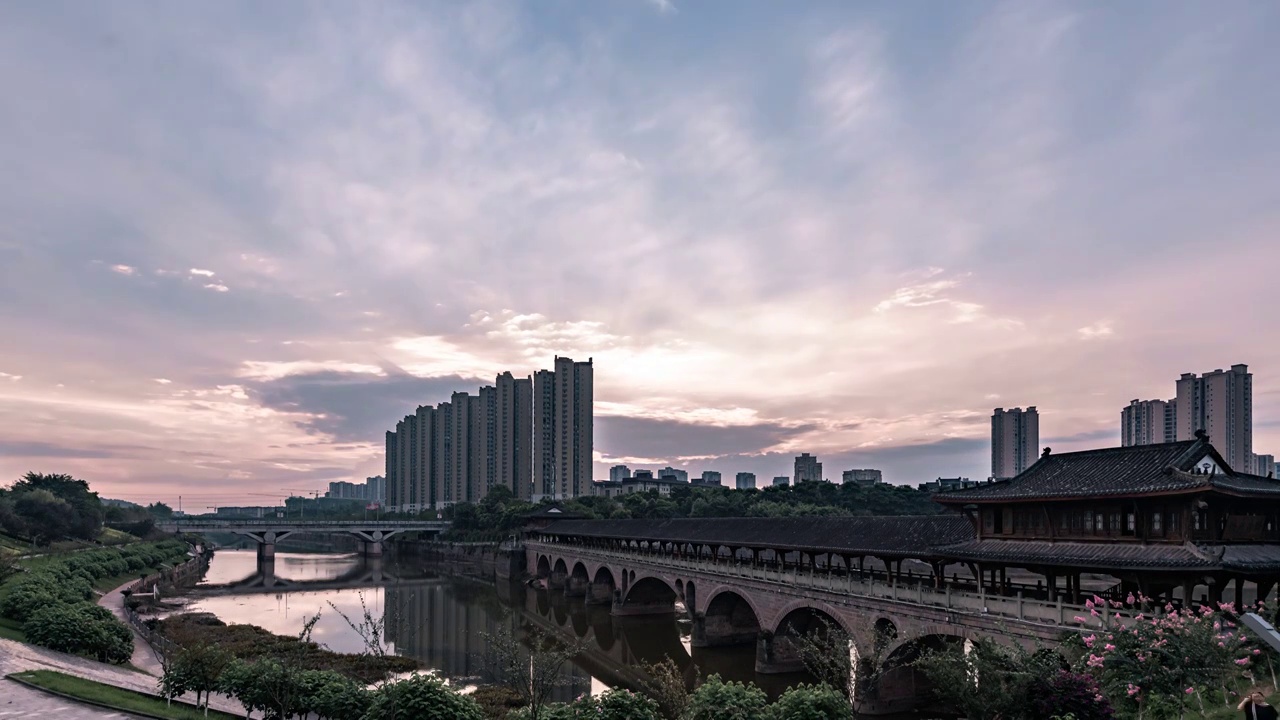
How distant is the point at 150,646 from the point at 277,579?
6204 centimetres

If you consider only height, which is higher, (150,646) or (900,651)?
(900,651)

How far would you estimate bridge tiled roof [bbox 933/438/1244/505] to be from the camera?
981 inches

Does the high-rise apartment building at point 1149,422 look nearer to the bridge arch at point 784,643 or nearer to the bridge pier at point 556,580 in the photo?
the bridge pier at point 556,580

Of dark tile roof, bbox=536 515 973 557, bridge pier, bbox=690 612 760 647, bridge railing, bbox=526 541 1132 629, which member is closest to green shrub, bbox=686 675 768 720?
bridge railing, bbox=526 541 1132 629

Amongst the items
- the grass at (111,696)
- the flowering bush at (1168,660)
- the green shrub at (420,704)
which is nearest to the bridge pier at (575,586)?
the grass at (111,696)

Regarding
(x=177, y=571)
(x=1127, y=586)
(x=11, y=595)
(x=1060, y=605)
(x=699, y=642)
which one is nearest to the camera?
(x=1060, y=605)

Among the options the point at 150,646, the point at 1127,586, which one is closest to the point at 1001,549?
the point at 1127,586

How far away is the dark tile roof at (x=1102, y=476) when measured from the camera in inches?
1008

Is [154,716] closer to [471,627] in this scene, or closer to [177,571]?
[471,627]

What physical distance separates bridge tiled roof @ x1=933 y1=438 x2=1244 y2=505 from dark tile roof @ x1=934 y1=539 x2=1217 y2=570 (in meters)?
1.71

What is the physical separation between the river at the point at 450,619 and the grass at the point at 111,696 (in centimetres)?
1072

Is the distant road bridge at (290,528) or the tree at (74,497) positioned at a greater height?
the tree at (74,497)

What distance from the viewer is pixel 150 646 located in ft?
158

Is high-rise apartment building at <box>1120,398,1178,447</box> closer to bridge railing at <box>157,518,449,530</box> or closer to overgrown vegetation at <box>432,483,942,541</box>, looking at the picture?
overgrown vegetation at <box>432,483,942,541</box>
